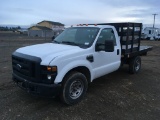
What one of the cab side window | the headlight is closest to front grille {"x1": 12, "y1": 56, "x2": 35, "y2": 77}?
the headlight

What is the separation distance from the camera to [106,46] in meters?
4.76

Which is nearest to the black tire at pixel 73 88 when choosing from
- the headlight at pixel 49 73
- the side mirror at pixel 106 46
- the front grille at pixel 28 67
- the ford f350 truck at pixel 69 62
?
the ford f350 truck at pixel 69 62

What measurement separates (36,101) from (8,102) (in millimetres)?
696

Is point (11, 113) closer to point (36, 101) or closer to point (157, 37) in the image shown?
point (36, 101)

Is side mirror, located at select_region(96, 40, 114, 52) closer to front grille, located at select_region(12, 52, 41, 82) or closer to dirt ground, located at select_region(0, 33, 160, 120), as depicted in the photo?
dirt ground, located at select_region(0, 33, 160, 120)

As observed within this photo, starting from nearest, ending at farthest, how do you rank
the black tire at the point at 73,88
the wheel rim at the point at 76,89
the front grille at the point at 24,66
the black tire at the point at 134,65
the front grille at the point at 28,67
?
the front grille at the point at 28,67 → the front grille at the point at 24,66 → the black tire at the point at 73,88 → the wheel rim at the point at 76,89 → the black tire at the point at 134,65

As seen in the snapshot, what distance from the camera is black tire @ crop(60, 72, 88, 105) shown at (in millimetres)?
4277

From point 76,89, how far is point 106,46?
1.36m

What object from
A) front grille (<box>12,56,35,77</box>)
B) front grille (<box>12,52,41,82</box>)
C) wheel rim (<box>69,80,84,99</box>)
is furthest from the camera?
wheel rim (<box>69,80,84,99</box>)

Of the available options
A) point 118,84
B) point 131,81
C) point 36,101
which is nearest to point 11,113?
point 36,101

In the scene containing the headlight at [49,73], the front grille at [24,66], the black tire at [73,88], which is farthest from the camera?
the black tire at [73,88]

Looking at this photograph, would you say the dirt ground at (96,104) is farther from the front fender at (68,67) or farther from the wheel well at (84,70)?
the front fender at (68,67)

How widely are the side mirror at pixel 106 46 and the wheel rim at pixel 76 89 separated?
109 cm

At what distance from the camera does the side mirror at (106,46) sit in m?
4.68
